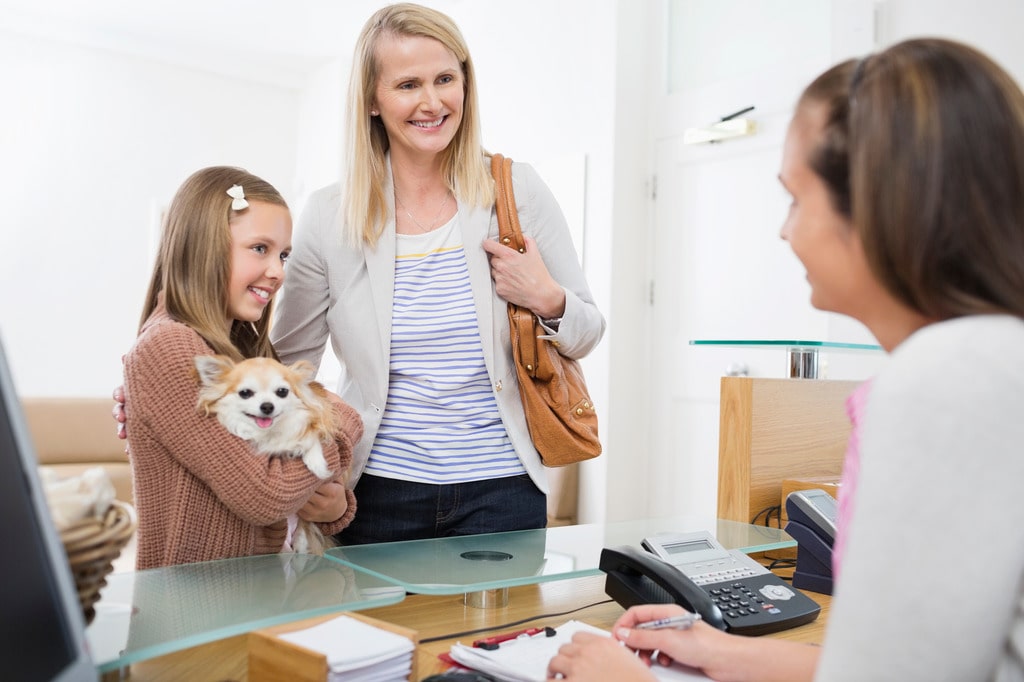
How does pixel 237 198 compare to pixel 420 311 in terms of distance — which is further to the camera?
pixel 420 311

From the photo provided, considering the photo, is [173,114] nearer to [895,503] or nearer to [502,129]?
[502,129]

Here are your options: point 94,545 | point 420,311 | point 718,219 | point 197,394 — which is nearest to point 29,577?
point 94,545

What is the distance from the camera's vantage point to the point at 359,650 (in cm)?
98

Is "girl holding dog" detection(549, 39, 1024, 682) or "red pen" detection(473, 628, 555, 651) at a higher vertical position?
"girl holding dog" detection(549, 39, 1024, 682)

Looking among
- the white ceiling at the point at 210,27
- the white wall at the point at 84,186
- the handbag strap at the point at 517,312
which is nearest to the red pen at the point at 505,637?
the handbag strap at the point at 517,312

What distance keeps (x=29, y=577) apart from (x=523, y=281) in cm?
115

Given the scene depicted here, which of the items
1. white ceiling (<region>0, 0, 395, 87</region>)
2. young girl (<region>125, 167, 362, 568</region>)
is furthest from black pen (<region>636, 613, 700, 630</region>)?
white ceiling (<region>0, 0, 395, 87</region>)

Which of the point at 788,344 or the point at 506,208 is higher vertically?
the point at 506,208

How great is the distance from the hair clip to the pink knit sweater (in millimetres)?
219

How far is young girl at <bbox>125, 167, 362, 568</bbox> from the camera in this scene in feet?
4.08

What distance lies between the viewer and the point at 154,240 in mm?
6402

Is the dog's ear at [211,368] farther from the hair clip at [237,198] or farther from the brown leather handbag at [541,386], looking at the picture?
the brown leather handbag at [541,386]

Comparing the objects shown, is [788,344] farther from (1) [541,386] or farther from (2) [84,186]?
(2) [84,186]

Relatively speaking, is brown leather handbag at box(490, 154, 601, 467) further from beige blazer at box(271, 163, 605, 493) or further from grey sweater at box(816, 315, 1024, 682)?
grey sweater at box(816, 315, 1024, 682)
